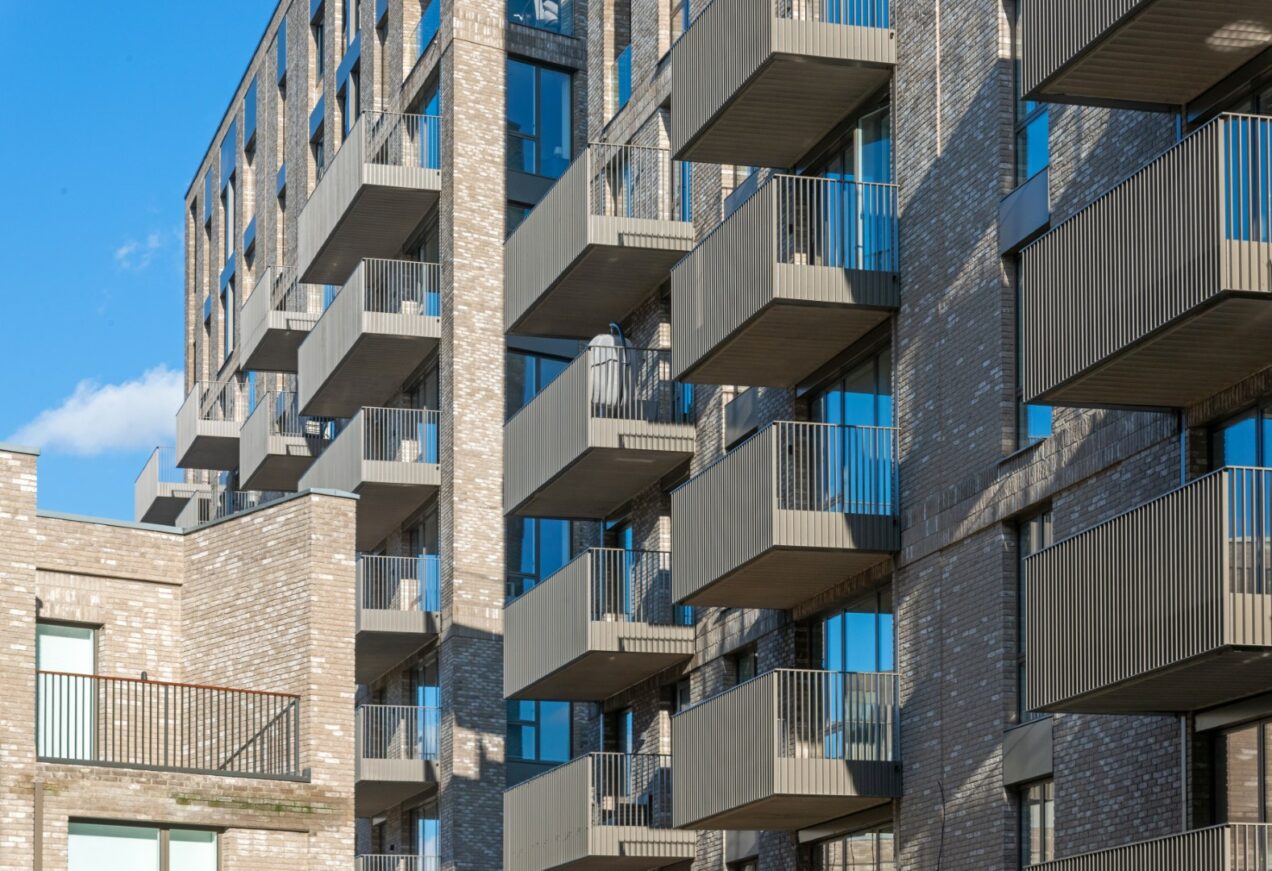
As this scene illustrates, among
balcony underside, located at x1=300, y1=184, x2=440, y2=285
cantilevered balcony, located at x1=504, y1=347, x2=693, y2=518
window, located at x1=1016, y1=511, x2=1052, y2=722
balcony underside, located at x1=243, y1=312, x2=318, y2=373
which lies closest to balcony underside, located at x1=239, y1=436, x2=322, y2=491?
balcony underside, located at x1=243, y1=312, x2=318, y2=373

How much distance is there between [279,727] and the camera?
30750mm

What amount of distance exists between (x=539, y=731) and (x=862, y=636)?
14.1 metres

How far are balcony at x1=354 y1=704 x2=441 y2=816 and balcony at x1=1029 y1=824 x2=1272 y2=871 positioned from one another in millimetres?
22661

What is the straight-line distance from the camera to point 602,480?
35812mm

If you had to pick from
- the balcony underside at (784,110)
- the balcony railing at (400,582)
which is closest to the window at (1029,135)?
the balcony underside at (784,110)

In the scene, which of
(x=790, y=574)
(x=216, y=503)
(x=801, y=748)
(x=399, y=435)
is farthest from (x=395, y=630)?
(x=216, y=503)

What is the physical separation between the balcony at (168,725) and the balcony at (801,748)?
18.7 ft

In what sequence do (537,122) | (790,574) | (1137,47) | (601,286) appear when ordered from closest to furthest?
(1137,47) < (790,574) < (601,286) < (537,122)

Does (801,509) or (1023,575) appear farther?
(801,509)

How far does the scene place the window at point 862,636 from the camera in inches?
1102

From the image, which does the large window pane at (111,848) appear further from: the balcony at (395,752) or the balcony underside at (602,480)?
the balcony at (395,752)

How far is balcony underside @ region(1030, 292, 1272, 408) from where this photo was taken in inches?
768

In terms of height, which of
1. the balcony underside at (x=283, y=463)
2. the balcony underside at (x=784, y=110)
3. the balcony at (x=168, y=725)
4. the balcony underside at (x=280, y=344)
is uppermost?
the balcony underside at (x=280, y=344)

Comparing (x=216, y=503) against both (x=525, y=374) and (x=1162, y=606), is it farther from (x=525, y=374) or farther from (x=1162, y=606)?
(x=1162, y=606)
